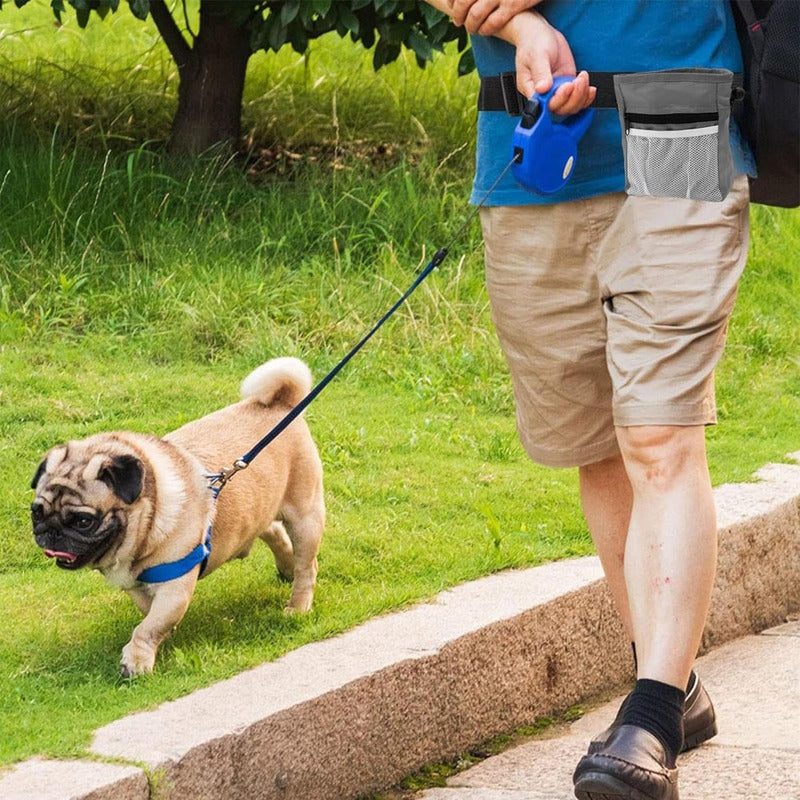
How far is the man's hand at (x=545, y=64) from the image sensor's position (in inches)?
126

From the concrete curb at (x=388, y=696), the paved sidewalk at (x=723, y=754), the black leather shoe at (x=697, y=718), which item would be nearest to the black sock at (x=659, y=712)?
the paved sidewalk at (x=723, y=754)

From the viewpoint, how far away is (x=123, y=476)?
383 cm

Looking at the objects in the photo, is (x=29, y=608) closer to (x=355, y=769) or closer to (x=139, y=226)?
(x=355, y=769)

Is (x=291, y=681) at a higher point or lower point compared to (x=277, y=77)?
lower

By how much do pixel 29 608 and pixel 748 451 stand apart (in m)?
3.07

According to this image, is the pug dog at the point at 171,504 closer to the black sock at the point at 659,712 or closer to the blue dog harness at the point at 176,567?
the blue dog harness at the point at 176,567

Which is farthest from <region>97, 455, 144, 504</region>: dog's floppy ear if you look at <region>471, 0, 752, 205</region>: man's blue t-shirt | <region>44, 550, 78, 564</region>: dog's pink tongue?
<region>471, 0, 752, 205</region>: man's blue t-shirt

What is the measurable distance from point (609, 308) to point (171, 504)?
1.39m

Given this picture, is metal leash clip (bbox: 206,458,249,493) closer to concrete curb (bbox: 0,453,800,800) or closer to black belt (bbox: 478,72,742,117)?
concrete curb (bbox: 0,453,800,800)

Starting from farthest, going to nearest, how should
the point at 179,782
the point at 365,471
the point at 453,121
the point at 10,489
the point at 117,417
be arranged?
the point at 453,121 < the point at 117,417 < the point at 365,471 < the point at 10,489 < the point at 179,782

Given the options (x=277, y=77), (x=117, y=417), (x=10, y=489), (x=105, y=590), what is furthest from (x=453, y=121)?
(x=105, y=590)

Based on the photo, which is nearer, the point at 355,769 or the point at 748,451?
the point at 355,769

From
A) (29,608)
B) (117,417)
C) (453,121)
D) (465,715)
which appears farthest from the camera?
(453,121)

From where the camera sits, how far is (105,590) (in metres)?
4.44
